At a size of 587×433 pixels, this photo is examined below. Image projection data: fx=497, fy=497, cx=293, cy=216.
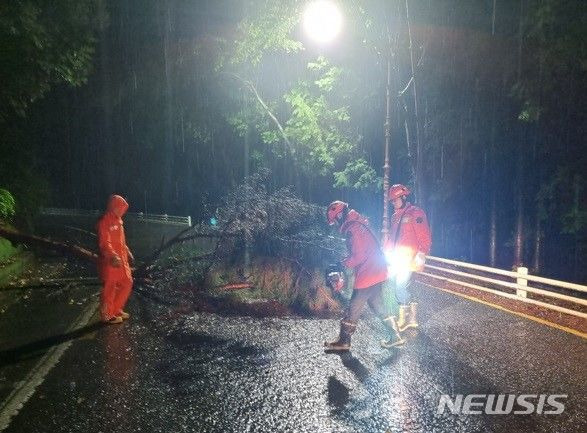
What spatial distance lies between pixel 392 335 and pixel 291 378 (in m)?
1.75

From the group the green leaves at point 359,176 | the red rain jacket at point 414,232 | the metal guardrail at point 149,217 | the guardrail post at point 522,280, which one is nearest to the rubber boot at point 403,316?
the red rain jacket at point 414,232

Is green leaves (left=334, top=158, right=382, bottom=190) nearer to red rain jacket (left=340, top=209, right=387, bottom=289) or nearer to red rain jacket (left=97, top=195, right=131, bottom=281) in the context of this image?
red rain jacket (left=97, top=195, right=131, bottom=281)

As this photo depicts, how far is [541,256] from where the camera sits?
1880 centimetres

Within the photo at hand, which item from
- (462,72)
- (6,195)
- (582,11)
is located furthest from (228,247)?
(462,72)

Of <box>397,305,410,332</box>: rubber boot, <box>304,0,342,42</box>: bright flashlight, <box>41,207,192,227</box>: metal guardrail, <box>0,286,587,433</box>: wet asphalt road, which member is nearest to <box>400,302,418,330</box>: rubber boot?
<box>397,305,410,332</box>: rubber boot

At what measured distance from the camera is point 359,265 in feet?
19.9

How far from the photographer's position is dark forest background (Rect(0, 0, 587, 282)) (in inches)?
452

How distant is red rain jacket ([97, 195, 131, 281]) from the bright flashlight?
26.5 ft

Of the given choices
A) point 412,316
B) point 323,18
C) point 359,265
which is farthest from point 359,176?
point 359,265

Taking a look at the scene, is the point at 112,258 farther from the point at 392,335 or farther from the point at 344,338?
the point at 392,335

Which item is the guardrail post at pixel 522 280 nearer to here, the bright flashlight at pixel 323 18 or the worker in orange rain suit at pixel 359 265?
Answer: the worker in orange rain suit at pixel 359 265

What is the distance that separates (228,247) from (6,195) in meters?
7.05

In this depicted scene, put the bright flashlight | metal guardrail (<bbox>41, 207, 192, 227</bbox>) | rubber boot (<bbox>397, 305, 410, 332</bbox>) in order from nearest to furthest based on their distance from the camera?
rubber boot (<bbox>397, 305, 410, 332</bbox>)
the bright flashlight
metal guardrail (<bbox>41, 207, 192, 227</bbox>)

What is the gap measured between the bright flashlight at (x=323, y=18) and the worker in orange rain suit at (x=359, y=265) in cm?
828
